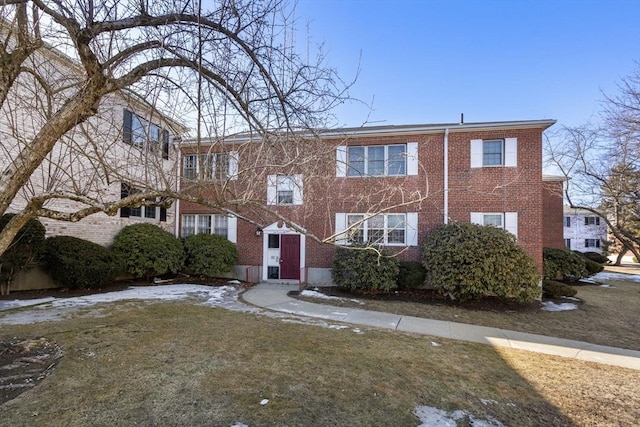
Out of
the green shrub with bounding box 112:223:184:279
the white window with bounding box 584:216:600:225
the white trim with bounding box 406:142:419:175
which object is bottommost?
the green shrub with bounding box 112:223:184:279

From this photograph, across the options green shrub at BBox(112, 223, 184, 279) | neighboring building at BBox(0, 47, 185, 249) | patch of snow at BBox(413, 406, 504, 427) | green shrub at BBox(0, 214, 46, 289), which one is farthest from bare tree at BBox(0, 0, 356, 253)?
green shrub at BBox(112, 223, 184, 279)

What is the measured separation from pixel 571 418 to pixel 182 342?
5371 millimetres

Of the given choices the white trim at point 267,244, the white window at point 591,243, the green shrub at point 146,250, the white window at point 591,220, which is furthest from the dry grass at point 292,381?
the white window at point 591,243

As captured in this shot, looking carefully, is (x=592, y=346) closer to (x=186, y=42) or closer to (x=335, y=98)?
(x=335, y=98)

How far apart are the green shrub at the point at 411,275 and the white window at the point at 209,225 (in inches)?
273

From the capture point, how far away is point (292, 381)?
14.6 ft

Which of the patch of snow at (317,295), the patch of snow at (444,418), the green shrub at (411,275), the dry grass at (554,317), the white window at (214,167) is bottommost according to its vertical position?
the dry grass at (554,317)

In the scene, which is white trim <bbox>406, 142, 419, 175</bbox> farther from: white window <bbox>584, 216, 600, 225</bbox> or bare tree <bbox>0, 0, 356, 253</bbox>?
white window <bbox>584, 216, 600, 225</bbox>

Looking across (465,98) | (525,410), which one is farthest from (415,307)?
(465,98)

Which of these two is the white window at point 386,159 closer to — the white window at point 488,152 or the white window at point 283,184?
the white window at point 488,152

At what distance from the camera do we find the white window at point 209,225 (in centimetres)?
1501

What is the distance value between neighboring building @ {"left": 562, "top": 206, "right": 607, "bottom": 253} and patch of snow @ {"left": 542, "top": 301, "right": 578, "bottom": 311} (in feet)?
95.2

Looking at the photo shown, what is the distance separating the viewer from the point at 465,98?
41.6 feet

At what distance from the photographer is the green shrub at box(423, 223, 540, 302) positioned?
1052 cm
